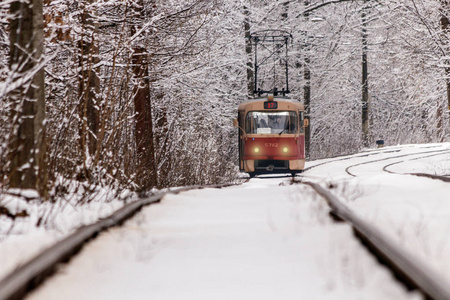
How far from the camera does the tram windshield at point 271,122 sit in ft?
63.2

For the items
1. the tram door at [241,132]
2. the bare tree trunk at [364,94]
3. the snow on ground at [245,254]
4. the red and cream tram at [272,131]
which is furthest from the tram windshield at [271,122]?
the bare tree trunk at [364,94]

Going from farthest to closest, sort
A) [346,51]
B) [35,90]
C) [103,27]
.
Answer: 1. [346,51]
2. [103,27]
3. [35,90]

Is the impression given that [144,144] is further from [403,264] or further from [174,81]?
[403,264]

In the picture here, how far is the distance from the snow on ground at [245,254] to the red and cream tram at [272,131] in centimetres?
1247

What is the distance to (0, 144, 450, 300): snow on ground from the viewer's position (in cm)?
303

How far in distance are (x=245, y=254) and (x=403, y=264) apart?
128 centimetres

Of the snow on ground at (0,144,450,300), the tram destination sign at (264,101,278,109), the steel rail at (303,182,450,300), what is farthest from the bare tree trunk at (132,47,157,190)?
the tram destination sign at (264,101,278,109)

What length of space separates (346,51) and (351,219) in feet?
114

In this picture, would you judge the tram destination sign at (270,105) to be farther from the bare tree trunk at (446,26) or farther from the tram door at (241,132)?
the bare tree trunk at (446,26)

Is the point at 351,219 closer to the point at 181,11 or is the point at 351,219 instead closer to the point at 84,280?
the point at 84,280

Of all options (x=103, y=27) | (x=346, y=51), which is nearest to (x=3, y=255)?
(x=103, y=27)

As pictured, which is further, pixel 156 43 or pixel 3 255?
pixel 156 43

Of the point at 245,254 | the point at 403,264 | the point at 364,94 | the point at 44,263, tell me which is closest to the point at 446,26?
the point at 364,94

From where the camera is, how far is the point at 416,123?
139 feet
